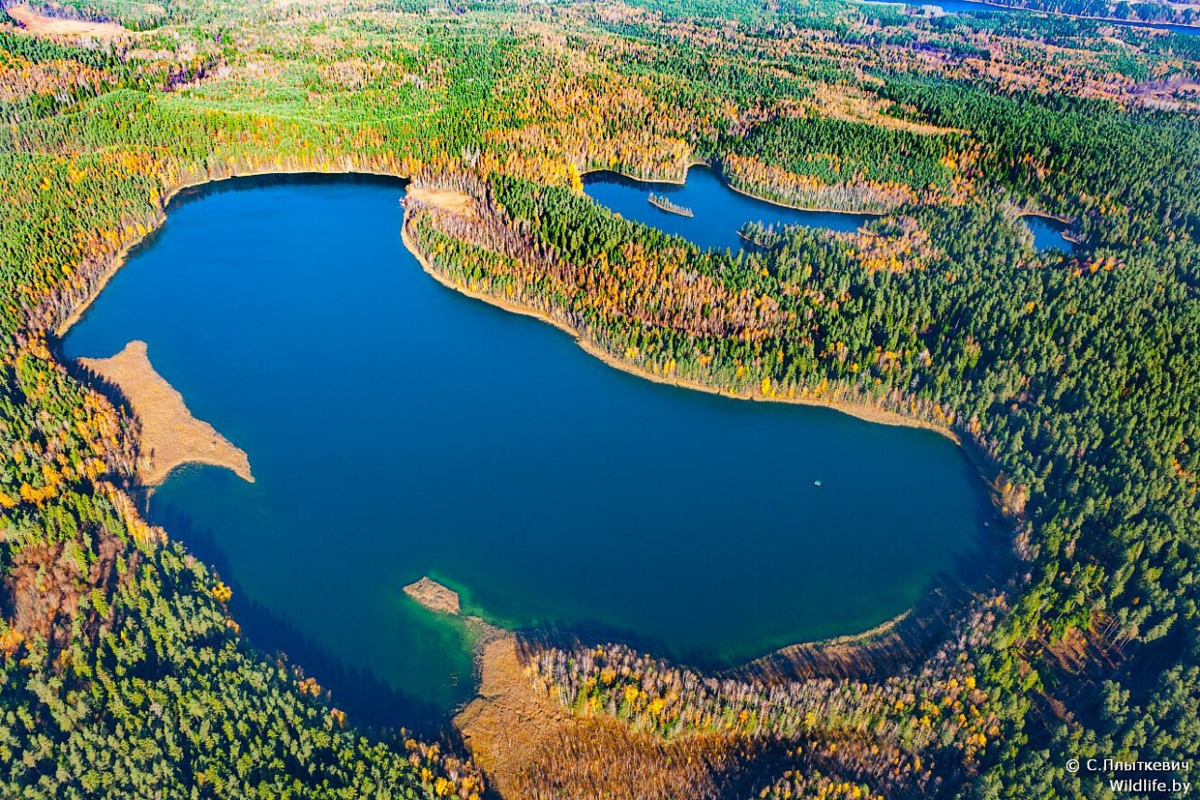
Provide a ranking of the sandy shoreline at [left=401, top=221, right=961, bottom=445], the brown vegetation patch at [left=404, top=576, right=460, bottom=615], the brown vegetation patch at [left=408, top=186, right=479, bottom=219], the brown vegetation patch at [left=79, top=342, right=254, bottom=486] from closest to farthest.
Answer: the brown vegetation patch at [left=404, top=576, right=460, bottom=615], the brown vegetation patch at [left=79, top=342, right=254, bottom=486], the sandy shoreline at [left=401, top=221, right=961, bottom=445], the brown vegetation patch at [left=408, top=186, right=479, bottom=219]

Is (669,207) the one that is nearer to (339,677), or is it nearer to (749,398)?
(749,398)

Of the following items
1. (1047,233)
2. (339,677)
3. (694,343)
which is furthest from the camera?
(1047,233)

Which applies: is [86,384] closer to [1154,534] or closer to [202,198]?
[202,198]

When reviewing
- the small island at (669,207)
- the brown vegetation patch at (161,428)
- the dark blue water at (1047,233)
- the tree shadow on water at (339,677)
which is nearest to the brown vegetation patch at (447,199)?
the small island at (669,207)

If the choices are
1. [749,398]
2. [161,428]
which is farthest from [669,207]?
[161,428]

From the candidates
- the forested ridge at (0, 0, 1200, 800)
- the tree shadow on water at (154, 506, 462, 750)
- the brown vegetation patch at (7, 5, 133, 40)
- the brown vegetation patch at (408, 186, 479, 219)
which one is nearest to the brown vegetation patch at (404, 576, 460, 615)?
the tree shadow on water at (154, 506, 462, 750)

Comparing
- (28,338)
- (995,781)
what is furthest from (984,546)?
(28,338)

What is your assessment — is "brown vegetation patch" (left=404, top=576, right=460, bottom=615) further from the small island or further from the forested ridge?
the small island
